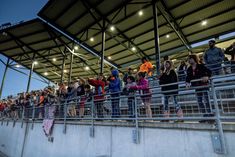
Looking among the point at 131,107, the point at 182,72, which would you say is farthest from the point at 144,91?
the point at 182,72

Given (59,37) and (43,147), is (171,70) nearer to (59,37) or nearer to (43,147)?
(43,147)

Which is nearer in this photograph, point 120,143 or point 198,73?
point 198,73

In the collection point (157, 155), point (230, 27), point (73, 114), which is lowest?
point (157, 155)

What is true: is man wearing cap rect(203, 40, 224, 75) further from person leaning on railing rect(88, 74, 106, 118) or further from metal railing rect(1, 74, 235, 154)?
person leaning on railing rect(88, 74, 106, 118)

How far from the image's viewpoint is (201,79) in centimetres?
318

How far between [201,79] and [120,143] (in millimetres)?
2323

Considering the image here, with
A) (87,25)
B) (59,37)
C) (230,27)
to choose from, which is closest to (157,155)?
(87,25)

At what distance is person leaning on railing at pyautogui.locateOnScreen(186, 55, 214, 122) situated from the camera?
3184 millimetres

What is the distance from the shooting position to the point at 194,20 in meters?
9.70

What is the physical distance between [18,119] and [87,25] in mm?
6699

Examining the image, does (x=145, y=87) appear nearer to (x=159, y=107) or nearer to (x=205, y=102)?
(x=159, y=107)

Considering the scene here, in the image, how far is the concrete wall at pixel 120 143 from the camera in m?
2.93

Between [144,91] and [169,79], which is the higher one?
[169,79]

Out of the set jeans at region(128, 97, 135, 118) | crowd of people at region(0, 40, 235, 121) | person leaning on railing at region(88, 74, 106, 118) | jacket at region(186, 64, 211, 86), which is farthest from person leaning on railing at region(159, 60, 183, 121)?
person leaning on railing at region(88, 74, 106, 118)
